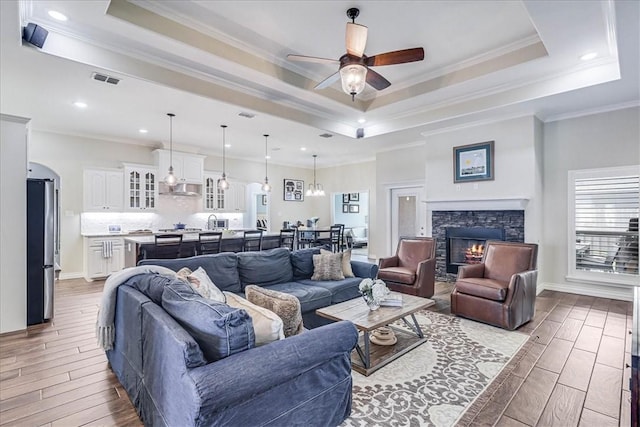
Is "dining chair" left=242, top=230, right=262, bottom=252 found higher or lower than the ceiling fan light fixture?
lower

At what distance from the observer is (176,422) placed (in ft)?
4.85

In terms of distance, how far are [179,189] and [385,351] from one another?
21.0ft

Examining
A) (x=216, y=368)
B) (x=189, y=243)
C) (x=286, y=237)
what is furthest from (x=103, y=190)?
(x=216, y=368)

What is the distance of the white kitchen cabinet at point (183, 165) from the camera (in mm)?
7136

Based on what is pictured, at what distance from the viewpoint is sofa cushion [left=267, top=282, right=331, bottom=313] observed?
10.8ft

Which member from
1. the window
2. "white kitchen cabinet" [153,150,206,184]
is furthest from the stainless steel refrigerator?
the window

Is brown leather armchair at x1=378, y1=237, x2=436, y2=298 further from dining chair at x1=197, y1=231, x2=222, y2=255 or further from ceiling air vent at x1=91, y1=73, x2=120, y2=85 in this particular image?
ceiling air vent at x1=91, y1=73, x2=120, y2=85

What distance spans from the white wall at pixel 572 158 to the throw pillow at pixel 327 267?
3.83 meters

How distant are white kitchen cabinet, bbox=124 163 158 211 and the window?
821 centimetres

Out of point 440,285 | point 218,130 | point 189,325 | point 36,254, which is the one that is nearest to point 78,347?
point 36,254

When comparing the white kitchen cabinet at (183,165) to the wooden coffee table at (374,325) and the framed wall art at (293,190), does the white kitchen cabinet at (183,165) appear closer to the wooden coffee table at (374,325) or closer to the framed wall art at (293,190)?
the framed wall art at (293,190)

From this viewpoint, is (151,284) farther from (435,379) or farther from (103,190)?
(103,190)

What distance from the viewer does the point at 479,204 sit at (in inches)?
218

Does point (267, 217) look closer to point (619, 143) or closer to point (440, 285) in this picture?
point (440, 285)
